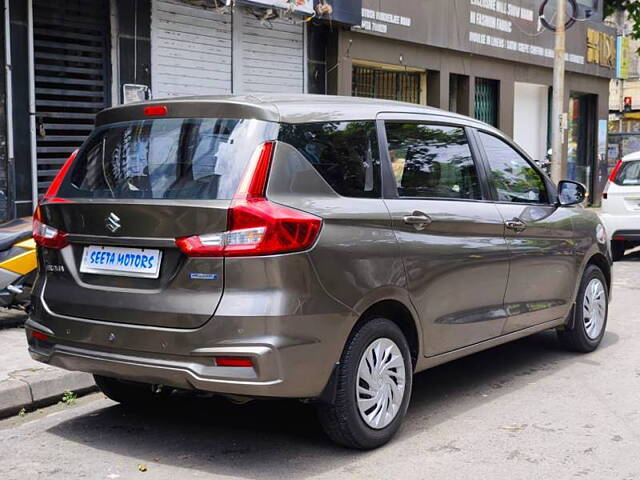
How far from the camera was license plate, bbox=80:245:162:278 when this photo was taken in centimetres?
403

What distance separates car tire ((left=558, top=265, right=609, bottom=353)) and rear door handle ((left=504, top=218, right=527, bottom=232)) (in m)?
1.13

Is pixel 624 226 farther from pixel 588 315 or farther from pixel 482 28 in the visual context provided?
pixel 482 28

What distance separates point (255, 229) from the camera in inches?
151

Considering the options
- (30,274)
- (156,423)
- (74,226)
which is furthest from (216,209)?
(30,274)

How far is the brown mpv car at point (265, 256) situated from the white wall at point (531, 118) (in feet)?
55.4

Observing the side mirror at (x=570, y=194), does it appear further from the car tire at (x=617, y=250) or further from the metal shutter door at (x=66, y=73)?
the car tire at (x=617, y=250)

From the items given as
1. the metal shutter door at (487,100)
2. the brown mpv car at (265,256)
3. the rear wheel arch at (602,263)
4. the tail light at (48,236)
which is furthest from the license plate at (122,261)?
the metal shutter door at (487,100)

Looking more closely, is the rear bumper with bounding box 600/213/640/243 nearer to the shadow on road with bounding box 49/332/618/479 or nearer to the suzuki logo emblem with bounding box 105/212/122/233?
the shadow on road with bounding box 49/332/618/479

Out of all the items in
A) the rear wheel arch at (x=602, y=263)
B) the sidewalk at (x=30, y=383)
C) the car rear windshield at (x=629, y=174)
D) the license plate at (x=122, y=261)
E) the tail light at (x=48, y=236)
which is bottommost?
the sidewalk at (x=30, y=383)

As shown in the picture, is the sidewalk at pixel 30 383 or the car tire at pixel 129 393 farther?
the sidewalk at pixel 30 383

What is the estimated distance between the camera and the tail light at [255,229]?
3.83m

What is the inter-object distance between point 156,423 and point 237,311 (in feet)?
4.47

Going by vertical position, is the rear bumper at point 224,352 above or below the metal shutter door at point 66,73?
below

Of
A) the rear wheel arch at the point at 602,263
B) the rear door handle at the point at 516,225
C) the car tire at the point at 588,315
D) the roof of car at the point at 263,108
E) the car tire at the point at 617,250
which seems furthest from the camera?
the car tire at the point at 617,250
